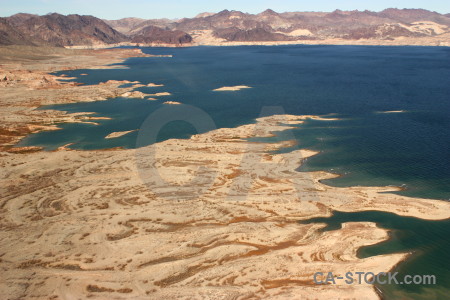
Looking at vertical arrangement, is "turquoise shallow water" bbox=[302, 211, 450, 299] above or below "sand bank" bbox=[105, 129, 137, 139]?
below

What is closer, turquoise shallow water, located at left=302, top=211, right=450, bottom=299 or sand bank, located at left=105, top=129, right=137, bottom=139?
turquoise shallow water, located at left=302, top=211, right=450, bottom=299

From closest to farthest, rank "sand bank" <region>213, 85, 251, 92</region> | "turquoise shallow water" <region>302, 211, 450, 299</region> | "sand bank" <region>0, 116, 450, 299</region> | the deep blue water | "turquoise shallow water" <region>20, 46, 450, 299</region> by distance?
"sand bank" <region>0, 116, 450, 299</region> < "turquoise shallow water" <region>302, 211, 450, 299</region> < "turquoise shallow water" <region>20, 46, 450, 299</region> < the deep blue water < "sand bank" <region>213, 85, 251, 92</region>

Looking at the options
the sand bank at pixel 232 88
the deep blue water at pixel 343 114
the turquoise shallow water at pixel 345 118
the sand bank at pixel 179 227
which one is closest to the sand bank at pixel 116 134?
the turquoise shallow water at pixel 345 118

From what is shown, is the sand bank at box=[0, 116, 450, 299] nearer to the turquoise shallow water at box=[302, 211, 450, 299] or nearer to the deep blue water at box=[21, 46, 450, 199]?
the turquoise shallow water at box=[302, 211, 450, 299]

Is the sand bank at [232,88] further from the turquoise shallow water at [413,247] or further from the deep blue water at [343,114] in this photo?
the turquoise shallow water at [413,247]

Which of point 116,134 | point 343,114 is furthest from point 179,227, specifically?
point 343,114

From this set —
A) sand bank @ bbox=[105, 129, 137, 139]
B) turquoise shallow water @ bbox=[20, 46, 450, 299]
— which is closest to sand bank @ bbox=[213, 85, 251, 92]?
turquoise shallow water @ bbox=[20, 46, 450, 299]

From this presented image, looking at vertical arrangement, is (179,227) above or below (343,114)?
below

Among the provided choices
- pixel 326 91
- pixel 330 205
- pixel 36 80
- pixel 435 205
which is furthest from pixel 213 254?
pixel 36 80

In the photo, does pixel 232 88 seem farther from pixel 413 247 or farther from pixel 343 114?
pixel 413 247
